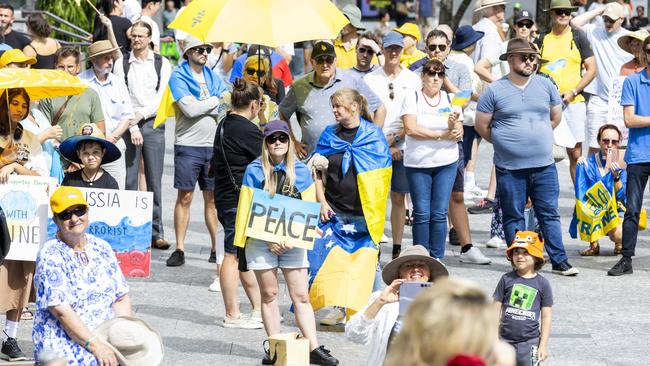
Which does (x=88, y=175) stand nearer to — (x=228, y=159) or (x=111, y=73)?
(x=228, y=159)

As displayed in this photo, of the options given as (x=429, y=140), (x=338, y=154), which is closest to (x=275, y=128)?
(x=338, y=154)

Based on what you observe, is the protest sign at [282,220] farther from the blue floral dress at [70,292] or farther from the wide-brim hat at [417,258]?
the blue floral dress at [70,292]

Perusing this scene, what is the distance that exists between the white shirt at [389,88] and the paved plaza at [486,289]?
4.07ft

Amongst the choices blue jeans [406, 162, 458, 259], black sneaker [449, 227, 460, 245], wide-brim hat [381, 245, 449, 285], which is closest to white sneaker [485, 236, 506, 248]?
black sneaker [449, 227, 460, 245]

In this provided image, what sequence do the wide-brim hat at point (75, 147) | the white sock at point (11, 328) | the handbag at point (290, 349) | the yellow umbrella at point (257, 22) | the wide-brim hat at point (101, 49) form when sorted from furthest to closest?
the wide-brim hat at point (101, 49) → the yellow umbrella at point (257, 22) → the wide-brim hat at point (75, 147) → the white sock at point (11, 328) → the handbag at point (290, 349)

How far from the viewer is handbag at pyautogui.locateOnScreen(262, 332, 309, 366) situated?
8.34 meters

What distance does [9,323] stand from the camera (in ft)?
28.7

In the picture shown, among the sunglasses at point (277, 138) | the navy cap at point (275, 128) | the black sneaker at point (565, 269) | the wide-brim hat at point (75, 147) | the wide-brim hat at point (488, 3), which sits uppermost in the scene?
the wide-brim hat at point (488, 3)

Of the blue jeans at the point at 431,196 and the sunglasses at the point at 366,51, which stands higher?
the sunglasses at the point at 366,51

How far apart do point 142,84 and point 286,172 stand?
13.3ft

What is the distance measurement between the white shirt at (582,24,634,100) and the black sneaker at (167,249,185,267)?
4.62 m

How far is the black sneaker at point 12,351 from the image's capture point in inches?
339

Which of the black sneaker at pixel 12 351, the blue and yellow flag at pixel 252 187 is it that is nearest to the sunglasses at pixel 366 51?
the blue and yellow flag at pixel 252 187

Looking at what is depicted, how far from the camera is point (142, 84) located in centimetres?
1233
